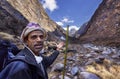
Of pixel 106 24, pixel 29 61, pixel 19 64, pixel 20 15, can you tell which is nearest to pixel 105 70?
pixel 29 61

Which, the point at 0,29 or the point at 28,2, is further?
the point at 28,2

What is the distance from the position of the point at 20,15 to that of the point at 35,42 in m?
24.7

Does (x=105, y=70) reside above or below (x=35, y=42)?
below

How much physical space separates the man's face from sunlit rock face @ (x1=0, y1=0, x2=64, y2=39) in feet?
53.1

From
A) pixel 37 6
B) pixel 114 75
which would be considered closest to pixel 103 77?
pixel 114 75

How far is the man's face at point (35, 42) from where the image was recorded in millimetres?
3162

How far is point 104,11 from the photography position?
2877 cm

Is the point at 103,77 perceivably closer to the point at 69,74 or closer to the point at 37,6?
the point at 69,74

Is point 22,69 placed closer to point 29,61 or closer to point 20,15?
point 29,61

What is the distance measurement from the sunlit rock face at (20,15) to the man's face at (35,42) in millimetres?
16172

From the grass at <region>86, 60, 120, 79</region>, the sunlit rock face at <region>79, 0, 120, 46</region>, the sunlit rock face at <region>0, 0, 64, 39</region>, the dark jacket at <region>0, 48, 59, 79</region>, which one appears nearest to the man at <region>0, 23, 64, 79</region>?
the dark jacket at <region>0, 48, 59, 79</region>

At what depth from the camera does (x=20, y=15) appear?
27500mm

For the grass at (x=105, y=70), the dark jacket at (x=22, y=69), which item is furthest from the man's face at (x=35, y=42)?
the grass at (x=105, y=70)

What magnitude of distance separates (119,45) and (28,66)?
14648 millimetres
